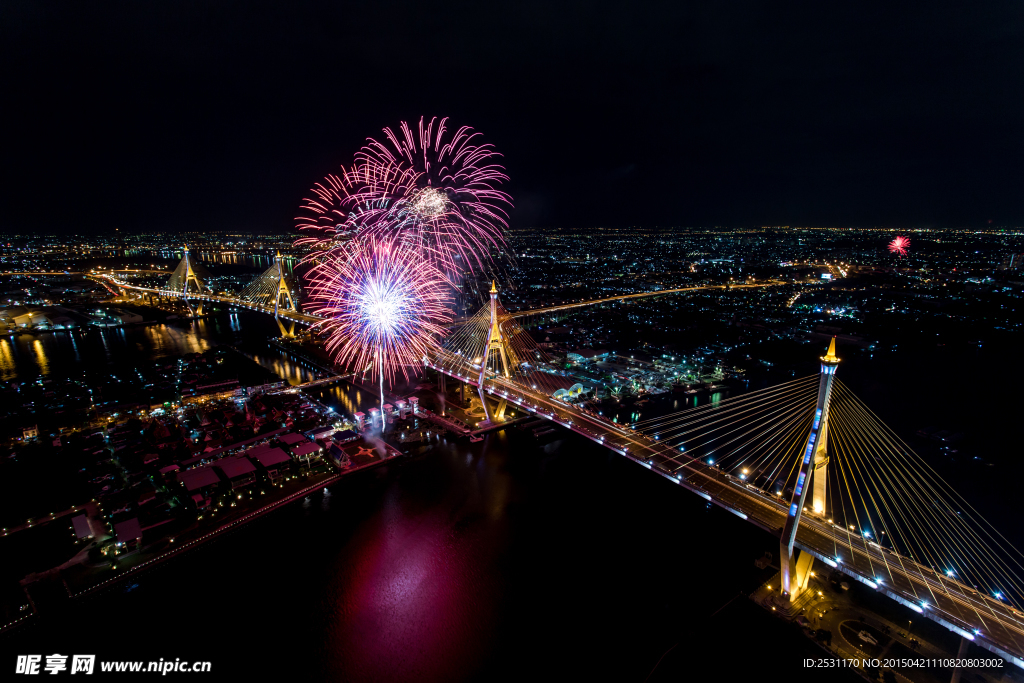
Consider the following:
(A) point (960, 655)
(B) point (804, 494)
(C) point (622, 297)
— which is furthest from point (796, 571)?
(C) point (622, 297)

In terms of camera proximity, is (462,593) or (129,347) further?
(129,347)

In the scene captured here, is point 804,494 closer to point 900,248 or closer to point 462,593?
point 462,593

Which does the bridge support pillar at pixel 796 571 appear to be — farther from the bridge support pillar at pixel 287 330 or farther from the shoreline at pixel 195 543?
the bridge support pillar at pixel 287 330

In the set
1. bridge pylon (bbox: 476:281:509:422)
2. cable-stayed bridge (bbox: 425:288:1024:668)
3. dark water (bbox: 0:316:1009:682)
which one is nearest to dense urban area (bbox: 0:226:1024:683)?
bridge pylon (bbox: 476:281:509:422)

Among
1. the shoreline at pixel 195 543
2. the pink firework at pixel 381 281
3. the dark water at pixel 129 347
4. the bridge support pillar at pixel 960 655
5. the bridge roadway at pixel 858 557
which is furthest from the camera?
the dark water at pixel 129 347

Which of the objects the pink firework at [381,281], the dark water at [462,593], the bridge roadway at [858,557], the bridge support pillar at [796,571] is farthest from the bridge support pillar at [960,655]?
the pink firework at [381,281]

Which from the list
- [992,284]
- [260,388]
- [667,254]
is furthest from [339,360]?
[667,254]

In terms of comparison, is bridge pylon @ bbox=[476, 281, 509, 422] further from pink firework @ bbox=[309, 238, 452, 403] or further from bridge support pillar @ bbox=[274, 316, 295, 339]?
bridge support pillar @ bbox=[274, 316, 295, 339]

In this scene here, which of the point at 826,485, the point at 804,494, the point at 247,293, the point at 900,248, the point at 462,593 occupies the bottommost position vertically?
the point at 462,593
